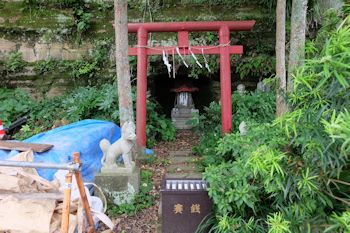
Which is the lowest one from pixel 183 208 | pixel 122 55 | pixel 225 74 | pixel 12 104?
pixel 183 208

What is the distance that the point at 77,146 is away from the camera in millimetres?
4230

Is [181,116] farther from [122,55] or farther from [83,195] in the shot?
[83,195]

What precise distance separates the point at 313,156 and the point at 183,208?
153 cm

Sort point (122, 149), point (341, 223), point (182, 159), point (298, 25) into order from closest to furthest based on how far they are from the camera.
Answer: point (341, 223), point (122, 149), point (298, 25), point (182, 159)

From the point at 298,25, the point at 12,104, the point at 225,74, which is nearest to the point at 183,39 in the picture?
the point at 225,74

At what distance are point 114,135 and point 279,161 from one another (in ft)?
12.4

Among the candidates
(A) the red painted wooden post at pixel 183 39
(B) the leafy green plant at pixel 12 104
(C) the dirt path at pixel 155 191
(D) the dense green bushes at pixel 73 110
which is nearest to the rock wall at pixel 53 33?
(B) the leafy green plant at pixel 12 104

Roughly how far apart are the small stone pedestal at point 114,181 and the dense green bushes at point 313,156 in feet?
5.06

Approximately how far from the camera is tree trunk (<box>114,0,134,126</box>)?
4.48 meters

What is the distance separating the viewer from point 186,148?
19.0 ft

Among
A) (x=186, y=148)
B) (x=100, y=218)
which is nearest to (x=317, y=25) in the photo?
(x=186, y=148)

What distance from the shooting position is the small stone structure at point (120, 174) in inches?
143

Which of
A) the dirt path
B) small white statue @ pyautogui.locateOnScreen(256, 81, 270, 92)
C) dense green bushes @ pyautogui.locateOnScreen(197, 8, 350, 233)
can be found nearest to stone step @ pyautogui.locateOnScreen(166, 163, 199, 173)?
the dirt path

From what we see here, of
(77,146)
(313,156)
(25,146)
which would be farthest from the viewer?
(77,146)
